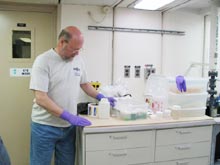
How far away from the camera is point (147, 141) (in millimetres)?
2258

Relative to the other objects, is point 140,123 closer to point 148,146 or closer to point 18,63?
point 148,146

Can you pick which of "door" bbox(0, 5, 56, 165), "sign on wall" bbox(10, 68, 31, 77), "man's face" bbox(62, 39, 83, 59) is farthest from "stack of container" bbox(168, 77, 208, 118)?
"sign on wall" bbox(10, 68, 31, 77)

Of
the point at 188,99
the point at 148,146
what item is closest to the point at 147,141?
the point at 148,146

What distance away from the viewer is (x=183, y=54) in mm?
3201

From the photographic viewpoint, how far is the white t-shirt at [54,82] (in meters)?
2.07

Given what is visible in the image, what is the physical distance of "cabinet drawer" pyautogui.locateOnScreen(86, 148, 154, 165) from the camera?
7.01ft

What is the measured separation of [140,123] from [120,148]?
273 millimetres

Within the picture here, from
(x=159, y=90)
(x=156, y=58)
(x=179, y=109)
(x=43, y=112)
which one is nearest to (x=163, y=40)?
(x=156, y=58)

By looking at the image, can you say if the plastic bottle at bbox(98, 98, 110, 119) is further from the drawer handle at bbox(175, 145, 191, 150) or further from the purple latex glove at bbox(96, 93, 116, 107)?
the drawer handle at bbox(175, 145, 191, 150)

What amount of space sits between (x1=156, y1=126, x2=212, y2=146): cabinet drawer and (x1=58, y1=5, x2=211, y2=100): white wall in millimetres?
793

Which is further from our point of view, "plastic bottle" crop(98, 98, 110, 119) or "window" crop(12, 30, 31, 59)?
"window" crop(12, 30, 31, 59)

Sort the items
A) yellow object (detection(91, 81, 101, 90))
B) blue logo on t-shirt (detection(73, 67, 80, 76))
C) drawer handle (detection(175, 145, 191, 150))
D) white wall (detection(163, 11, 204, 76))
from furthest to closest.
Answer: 1. white wall (detection(163, 11, 204, 76))
2. yellow object (detection(91, 81, 101, 90))
3. drawer handle (detection(175, 145, 191, 150))
4. blue logo on t-shirt (detection(73, 67, 80, 76))

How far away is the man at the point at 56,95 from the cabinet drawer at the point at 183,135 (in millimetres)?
681

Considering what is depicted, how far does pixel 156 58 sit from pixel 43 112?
1547mm
